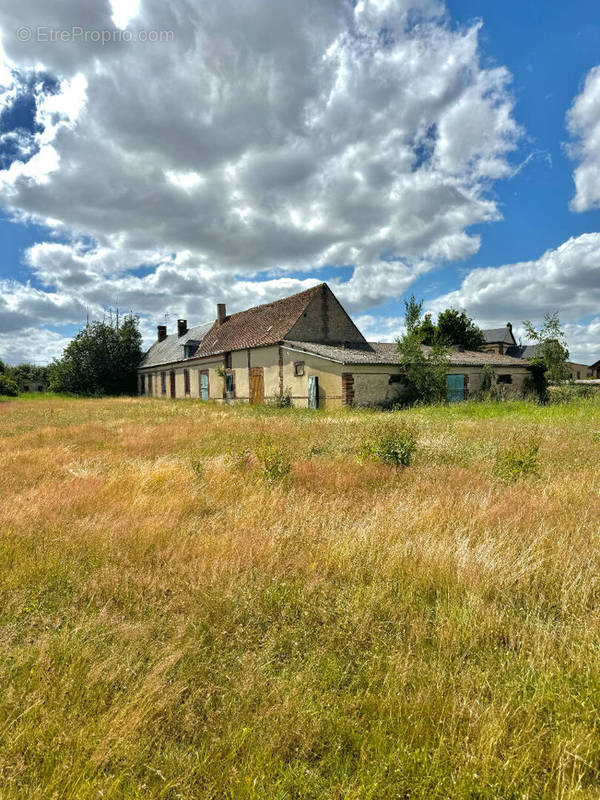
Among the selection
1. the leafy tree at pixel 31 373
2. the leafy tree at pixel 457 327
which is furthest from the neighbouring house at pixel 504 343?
the leafy tree at pixel 31 373

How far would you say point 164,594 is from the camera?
3.22m

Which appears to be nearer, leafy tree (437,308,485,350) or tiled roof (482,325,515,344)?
leafy tree (437,308,485,350)

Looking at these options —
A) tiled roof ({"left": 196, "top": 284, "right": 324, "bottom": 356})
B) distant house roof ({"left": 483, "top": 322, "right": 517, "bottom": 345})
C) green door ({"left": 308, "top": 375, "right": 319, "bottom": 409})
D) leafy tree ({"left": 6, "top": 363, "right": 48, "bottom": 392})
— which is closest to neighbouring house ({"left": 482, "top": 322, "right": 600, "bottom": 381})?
distant house roof ({"left": 483, "top": 322, "right": 517, "bottom": 345})

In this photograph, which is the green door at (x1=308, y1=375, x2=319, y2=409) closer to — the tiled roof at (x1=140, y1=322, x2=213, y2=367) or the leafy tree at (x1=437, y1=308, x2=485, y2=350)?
the tiled roof at (x1=140, y1=322, x2=213, y2=367)

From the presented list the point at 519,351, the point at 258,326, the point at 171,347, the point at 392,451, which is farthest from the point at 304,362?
the point at 519,351

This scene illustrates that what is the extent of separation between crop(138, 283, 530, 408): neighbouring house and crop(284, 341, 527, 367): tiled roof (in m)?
0.05

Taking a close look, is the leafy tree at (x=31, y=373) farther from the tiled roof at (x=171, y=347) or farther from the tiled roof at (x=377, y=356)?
the tiled roof at (x=377, y=356)

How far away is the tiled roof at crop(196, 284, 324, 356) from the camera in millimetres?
25125

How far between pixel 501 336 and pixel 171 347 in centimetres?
5132

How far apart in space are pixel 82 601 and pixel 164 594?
0.63 m

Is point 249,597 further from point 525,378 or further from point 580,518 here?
→ point 525,378

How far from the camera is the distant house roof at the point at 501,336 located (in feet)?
208

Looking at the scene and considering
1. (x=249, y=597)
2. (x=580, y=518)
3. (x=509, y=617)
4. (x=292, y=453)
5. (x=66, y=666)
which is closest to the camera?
(x=66, y=666)

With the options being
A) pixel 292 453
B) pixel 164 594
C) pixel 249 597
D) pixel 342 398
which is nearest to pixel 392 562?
pixel 249 597
